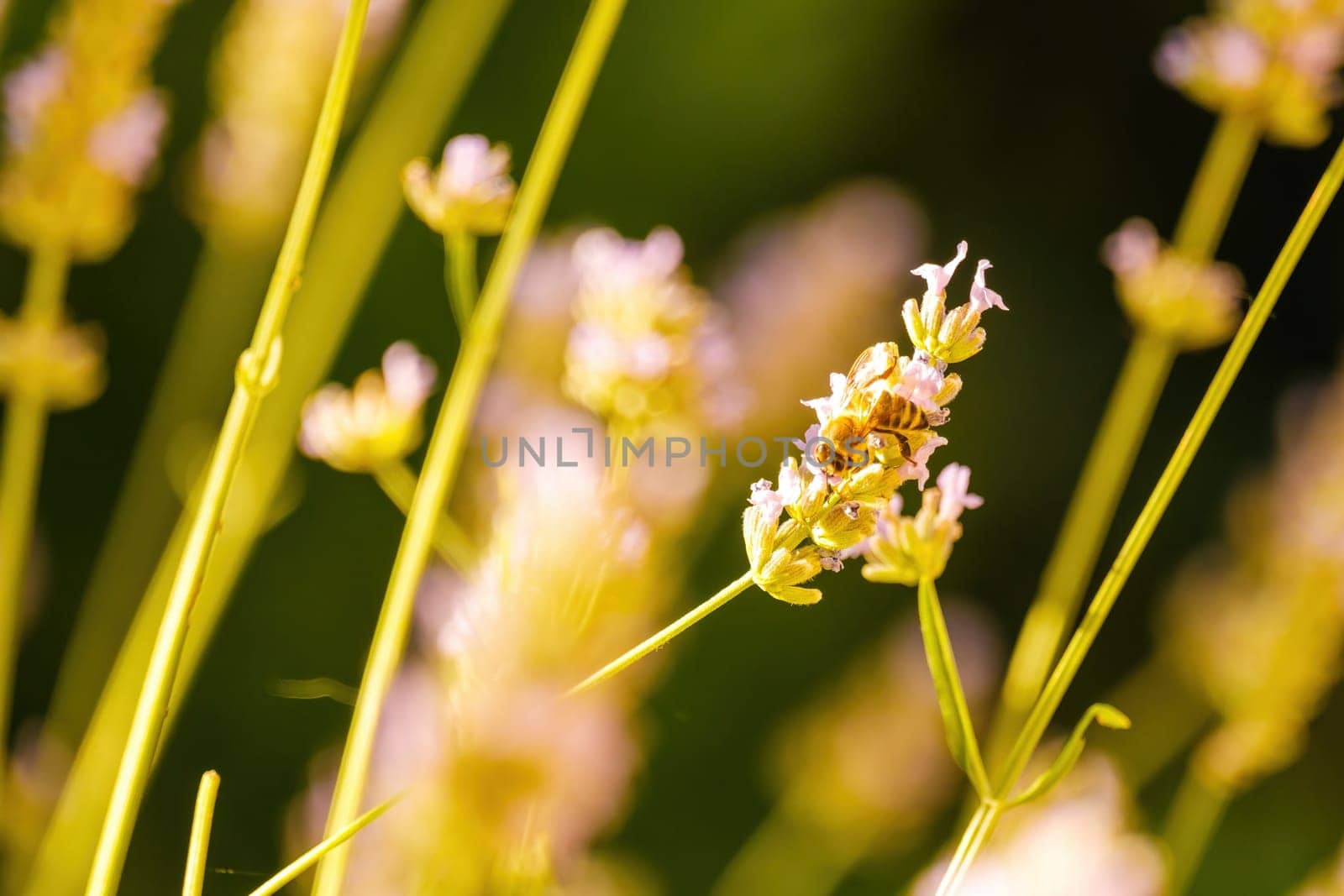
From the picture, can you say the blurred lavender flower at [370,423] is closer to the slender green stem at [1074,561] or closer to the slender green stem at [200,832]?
the slender green stem at [200,832]

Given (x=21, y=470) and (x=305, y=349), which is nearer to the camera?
(x=21, y=470)

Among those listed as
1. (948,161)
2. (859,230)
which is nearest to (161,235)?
(859,230)

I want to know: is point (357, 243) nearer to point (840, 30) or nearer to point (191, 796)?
point (191, 796)

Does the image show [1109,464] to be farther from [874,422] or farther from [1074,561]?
[874,422]

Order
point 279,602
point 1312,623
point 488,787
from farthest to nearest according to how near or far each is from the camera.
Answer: point 279,602, point 1312,623, point 488,787

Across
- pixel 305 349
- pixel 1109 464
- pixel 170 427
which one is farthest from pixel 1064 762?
pixel 170 427

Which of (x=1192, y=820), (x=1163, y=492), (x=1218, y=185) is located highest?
(x=1218, y=185)

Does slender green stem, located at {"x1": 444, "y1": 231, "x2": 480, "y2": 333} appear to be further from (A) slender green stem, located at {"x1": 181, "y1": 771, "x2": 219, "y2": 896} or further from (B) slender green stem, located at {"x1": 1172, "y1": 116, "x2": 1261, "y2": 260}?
(B) slender green stem, located at {"x1": 1172, "y1": 116, "x2": 1261, "y2": 260}
